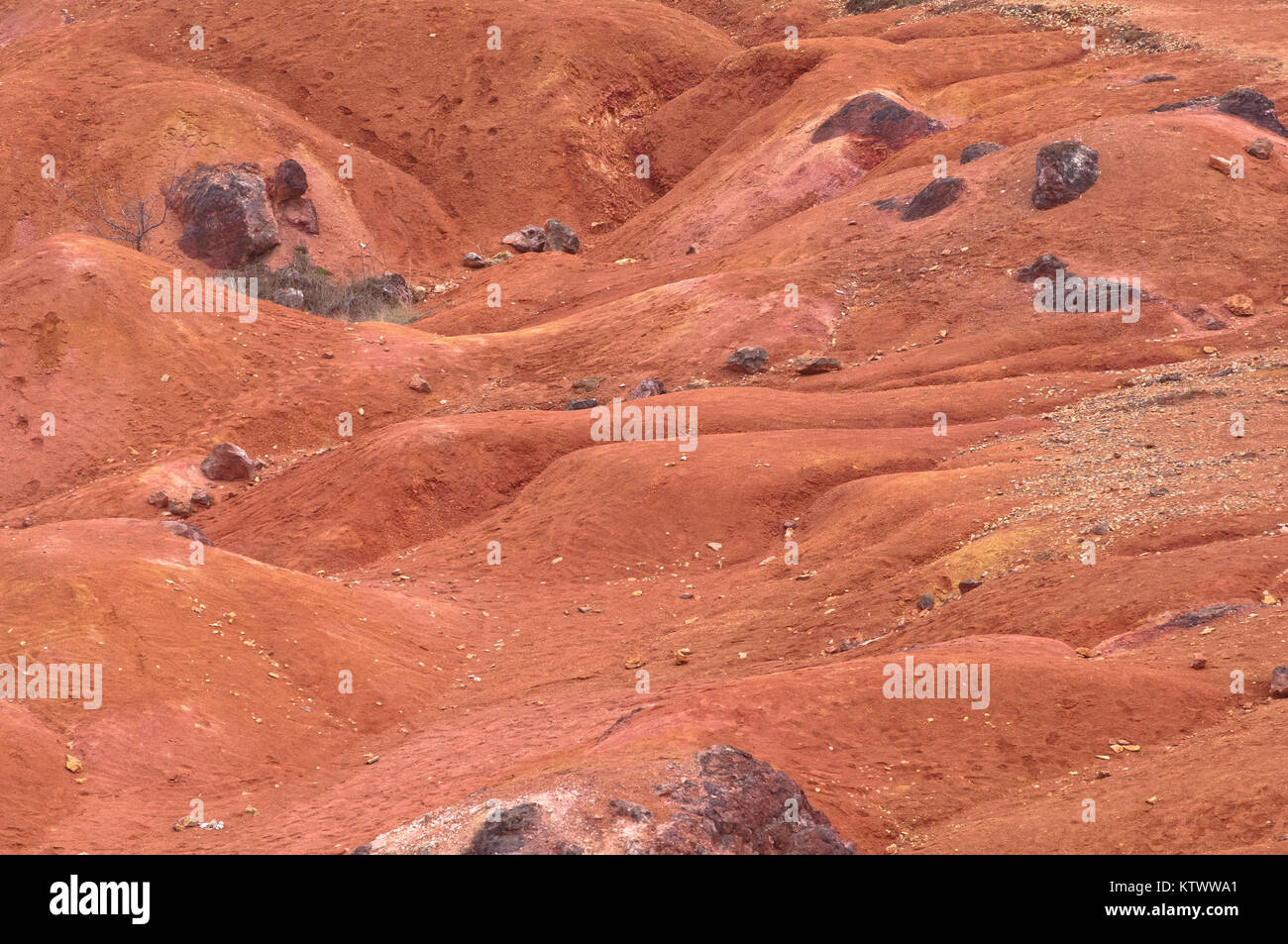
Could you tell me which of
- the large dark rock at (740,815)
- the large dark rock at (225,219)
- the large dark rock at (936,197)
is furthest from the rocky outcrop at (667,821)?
the large dark rock at (225,219)

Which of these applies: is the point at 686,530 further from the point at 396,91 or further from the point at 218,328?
the point at 396,91

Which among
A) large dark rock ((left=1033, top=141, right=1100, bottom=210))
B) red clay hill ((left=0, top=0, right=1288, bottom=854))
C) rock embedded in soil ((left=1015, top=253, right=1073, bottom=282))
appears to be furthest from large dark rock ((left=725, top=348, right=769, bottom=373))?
large dark rock ((left=1033, top=141, right=1100, bottom=210))

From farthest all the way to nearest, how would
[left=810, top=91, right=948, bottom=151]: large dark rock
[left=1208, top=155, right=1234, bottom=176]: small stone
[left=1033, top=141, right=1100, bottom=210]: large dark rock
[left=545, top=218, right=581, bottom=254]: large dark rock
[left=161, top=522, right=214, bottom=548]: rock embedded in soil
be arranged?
[left=545, top=218, right=581, bottom=254]: large dark rock → [left=810, top=91, right=948, bottom=151]: large dark rock → [left=1033, top=141, right=1100, bottom=210]: large dark rock → [left=1208, top=155, right=1234, bottom=176]: small stone → [left=161, top=522, right=214, bottom=548]: rock embedded in soil

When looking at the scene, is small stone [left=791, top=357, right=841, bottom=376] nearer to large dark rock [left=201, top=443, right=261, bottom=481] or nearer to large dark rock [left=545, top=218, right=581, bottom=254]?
large dark rock [left=201, top=443, right=261, bottom=481]

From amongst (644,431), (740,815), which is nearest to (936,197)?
(644,431)

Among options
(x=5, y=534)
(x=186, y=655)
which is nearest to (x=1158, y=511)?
(x=186, y=655)

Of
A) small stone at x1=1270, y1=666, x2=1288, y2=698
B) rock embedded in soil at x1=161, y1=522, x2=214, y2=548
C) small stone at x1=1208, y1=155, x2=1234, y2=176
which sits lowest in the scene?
small stone at x1=1270, y1=666, x2=1288, y2=698

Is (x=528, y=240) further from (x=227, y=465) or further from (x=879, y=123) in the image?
(x=227, y=465)
